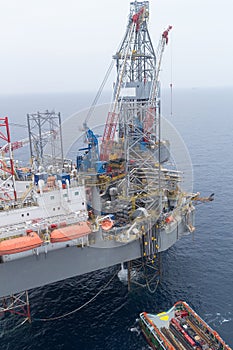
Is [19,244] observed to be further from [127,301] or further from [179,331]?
[179,331]

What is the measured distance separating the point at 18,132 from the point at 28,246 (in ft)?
298

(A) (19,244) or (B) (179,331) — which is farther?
(B) (179,331)

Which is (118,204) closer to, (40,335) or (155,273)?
(155,273)

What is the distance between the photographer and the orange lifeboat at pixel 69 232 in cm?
2344

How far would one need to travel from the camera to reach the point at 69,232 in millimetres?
23938

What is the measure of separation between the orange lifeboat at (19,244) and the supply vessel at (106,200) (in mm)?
62

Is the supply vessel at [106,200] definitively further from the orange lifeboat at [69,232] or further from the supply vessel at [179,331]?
the supply vessel at [179,331]

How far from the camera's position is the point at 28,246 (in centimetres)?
2236

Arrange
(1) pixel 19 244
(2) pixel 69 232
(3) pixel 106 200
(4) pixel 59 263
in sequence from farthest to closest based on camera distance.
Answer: (3) pixel 106 200
(4) pixel 59 263
(2) pixel 69 232
(1) pixel 19 244

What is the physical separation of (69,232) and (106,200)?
804cm

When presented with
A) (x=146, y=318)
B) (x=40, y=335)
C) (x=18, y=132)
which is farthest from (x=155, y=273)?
(x=18, y=132)

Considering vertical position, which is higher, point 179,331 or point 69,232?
point 69,232

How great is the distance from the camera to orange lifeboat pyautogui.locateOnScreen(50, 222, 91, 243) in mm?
23438

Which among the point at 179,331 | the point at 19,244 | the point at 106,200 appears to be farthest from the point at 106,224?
the point at 179,331
